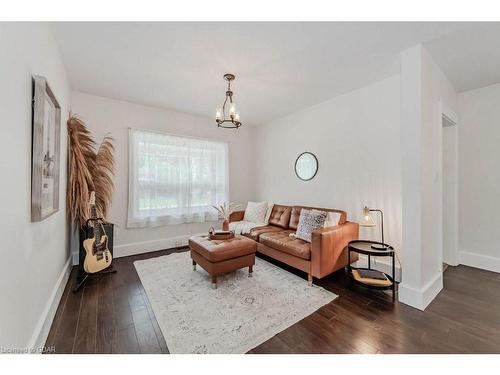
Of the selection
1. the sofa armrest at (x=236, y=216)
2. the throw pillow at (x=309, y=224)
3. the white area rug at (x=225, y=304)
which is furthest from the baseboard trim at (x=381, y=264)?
the sofa armrest at (x=236, y=216)

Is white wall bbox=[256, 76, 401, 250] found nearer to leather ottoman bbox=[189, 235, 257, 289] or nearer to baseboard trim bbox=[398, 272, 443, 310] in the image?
baseboard trim bbox=[398, 272, 443, 310]

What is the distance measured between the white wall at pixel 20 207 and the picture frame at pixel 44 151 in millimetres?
32

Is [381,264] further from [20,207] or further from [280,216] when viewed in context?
[20,207]

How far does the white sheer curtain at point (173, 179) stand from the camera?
11.8 feet

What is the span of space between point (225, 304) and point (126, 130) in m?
3.19

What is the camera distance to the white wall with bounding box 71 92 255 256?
3.33 m

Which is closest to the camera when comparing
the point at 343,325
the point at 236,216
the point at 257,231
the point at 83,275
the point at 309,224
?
the point at 343,325

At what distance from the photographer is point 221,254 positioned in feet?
7.98

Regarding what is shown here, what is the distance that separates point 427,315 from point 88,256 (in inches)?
143

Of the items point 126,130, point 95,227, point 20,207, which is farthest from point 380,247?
point 126,130

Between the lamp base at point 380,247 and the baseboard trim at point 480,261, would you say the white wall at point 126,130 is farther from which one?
the baseboard trim at point 480,261
